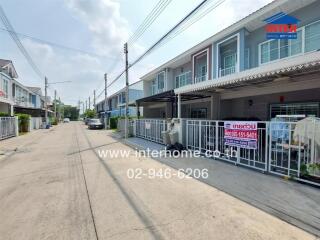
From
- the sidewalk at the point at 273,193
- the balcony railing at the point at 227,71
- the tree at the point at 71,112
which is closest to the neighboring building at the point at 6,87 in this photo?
the balcony railing at the point at 227,71

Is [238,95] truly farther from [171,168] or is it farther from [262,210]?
[262,210]

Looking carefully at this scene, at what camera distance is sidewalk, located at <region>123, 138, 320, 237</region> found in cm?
381

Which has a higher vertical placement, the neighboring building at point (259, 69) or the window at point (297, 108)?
the neighboring building at point (259, 69)

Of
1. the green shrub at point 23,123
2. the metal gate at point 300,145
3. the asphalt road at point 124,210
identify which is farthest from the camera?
the green shrub at point 23,123

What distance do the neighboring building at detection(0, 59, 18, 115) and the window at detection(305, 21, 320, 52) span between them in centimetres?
2338

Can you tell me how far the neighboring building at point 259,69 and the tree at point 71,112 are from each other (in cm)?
9333

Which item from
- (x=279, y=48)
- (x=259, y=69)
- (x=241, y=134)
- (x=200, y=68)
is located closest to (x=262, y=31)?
(x=279, y=48)

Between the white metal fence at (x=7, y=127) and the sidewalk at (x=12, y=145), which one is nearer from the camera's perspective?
the sidewalk at (x=12, y=145)

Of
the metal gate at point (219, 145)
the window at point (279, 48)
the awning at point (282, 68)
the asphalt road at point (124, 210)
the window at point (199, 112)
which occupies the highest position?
the window at point (279, 48)

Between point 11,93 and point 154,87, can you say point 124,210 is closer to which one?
point 154,87

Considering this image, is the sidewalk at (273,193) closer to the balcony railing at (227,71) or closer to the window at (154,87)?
the balcony railing at (227,71)

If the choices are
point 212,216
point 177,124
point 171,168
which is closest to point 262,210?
point 212,216

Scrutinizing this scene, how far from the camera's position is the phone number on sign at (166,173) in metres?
6.44

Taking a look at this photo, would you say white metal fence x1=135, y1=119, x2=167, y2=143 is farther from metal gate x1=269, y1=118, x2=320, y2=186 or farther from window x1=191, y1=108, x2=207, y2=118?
metal gate x1=269, y1=118, x2=320, y2=186
